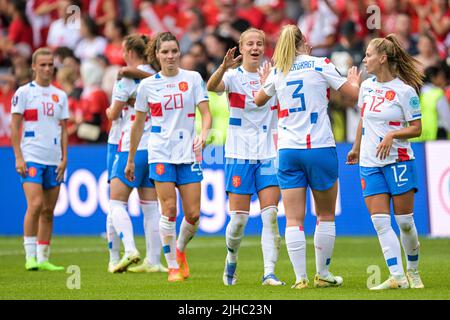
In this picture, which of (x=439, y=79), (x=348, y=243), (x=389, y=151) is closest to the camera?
(x=389, y=151)

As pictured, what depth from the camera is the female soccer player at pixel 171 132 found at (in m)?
11.9

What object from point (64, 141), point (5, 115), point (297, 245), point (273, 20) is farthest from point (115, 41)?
point (297, 245)

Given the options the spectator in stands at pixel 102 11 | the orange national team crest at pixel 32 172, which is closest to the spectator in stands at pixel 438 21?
the spectator in stands at pixel 102 11

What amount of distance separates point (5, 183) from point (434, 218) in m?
7.90

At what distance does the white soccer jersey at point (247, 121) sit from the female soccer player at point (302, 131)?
102cm

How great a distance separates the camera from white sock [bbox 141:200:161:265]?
13469mm

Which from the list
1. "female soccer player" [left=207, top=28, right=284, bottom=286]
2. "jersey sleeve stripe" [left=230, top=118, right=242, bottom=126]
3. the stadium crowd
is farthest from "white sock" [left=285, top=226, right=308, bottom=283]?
the stadium crowd

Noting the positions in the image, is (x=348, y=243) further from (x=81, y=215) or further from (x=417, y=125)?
(x=417, y=125)

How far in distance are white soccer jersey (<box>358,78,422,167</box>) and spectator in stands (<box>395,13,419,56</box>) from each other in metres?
9.26

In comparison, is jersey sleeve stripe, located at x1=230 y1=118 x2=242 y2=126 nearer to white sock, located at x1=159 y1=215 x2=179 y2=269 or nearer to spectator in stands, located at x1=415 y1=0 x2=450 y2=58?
white sock, located at x1=159 y1=215 x2=179 y2=269

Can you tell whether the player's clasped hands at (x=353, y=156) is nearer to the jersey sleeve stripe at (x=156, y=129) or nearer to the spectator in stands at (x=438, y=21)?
the jersey sleeve stripe at (x=156, y=129)

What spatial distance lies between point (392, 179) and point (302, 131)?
0.98m

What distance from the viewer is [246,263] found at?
46.8 ft
